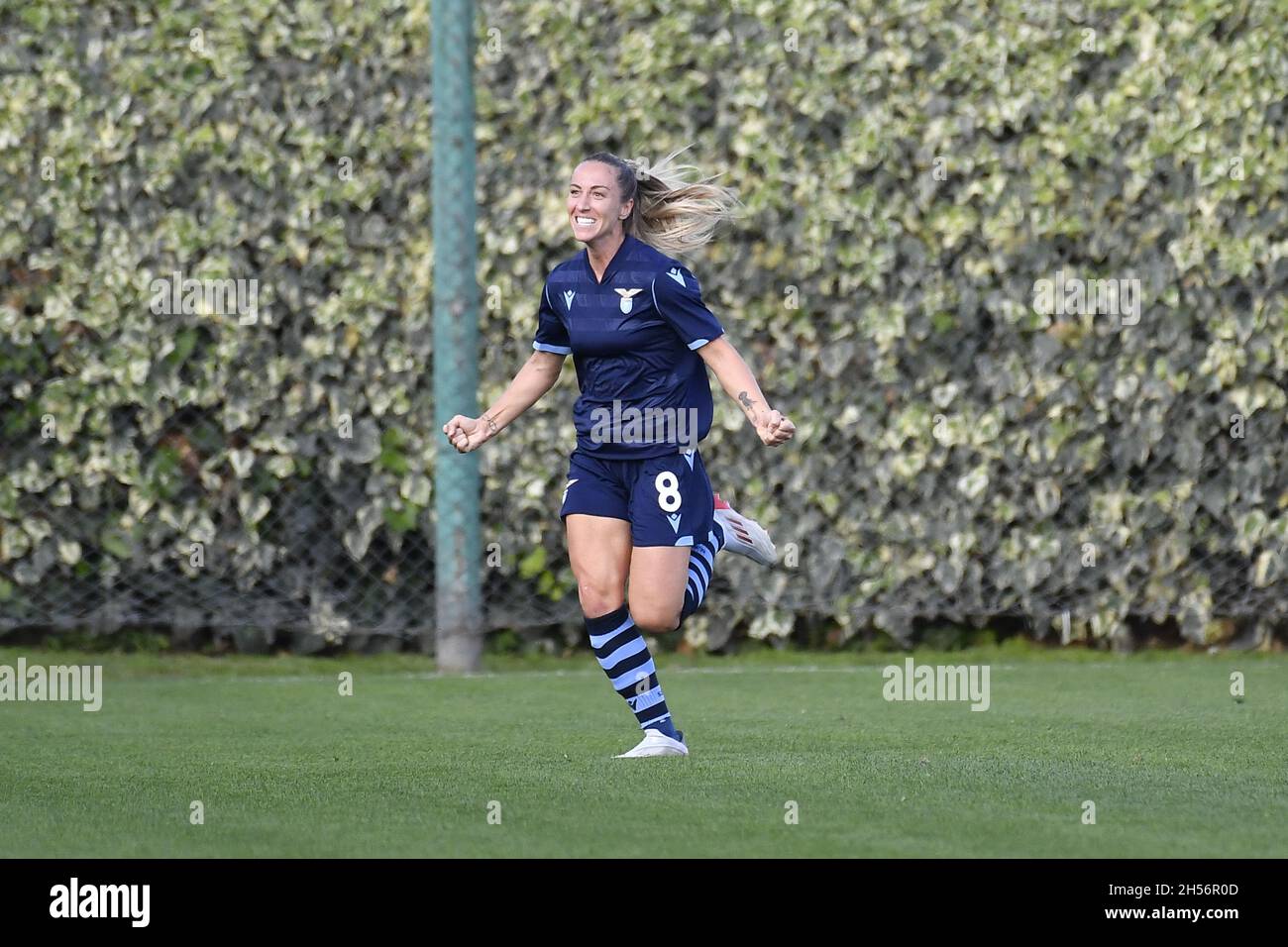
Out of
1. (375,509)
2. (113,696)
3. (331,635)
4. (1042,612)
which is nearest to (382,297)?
(375,509)

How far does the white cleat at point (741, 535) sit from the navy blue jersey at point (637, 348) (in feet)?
1.95

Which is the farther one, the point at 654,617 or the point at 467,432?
the point at 467,432

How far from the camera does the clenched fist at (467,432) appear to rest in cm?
567

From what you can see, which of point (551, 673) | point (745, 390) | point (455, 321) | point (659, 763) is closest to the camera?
point (659, 763)

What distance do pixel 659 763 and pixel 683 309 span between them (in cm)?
133

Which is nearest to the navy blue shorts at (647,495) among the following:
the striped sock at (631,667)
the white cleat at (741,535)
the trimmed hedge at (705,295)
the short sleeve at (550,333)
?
the striped sock at (631,667)

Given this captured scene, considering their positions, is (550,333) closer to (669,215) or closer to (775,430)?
(669,215)

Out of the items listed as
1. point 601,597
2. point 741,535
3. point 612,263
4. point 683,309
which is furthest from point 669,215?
point 601,597

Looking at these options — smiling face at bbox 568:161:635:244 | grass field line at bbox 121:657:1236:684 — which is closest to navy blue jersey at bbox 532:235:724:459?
smiling face at bbox 568:161:635:244

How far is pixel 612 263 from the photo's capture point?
5.59m

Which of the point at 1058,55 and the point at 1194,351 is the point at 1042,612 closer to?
the point at 1194,351

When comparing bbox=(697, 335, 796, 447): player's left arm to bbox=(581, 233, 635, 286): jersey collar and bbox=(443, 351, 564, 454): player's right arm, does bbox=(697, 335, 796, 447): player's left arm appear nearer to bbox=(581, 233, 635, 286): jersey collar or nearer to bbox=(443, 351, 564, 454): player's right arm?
bbox=(581, 233, 635, 286): jersey collar

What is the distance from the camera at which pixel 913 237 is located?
798 cm

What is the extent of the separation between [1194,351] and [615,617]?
3452mm
